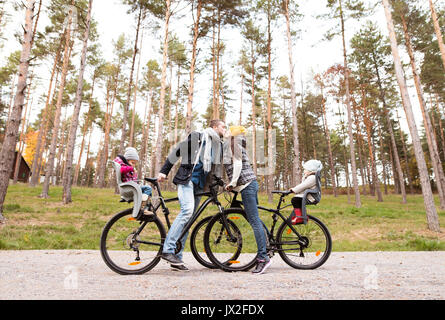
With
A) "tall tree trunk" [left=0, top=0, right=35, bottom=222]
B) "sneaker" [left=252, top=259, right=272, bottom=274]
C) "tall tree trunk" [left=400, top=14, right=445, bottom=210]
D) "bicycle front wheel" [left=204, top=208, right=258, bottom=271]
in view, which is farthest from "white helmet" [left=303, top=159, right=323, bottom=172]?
"tall tree trunk" [left=400, top=14, right=445, bottom=210]

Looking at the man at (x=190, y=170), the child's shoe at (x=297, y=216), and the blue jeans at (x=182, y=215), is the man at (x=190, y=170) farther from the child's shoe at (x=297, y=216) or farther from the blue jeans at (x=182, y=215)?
the child's shoe at (x=297, y=216)

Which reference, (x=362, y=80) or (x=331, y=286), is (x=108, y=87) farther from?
(x=331, y=286)

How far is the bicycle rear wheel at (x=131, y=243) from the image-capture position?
3.43m

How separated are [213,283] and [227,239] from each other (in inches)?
36.0

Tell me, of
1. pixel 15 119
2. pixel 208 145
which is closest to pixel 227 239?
pixel 208 145

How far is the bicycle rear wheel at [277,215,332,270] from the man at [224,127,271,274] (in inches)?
16.5

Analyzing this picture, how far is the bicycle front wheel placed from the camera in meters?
3.71

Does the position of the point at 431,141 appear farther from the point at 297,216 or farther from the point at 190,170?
the point at 190,170

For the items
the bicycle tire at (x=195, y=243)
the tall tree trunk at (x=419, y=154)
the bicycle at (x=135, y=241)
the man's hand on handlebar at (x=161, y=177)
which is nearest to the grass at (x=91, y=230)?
the tall tree trunk at (x=419, y=154)

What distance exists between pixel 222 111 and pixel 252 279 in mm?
26688

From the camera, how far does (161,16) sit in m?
13.1

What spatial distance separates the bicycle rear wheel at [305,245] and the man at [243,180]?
1.38 feet

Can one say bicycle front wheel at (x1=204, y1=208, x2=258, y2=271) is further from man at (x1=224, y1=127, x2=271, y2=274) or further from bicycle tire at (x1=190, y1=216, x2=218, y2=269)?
man at (x1=224, y1=127, x2=271, y2=274)
